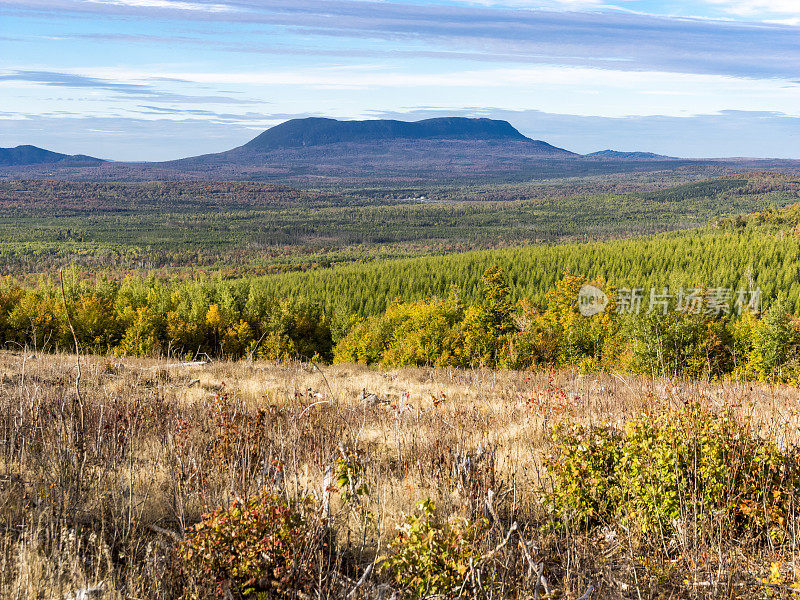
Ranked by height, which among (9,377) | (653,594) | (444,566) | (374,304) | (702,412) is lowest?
(374,304)

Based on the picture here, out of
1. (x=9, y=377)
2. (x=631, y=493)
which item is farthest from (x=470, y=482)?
(x=9, y=377)

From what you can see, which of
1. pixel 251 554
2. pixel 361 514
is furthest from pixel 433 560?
pixel 361 514

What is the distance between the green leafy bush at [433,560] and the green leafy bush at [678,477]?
1215 mm

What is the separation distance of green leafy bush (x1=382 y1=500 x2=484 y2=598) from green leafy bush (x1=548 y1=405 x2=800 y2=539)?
1.21m

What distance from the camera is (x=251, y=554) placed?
3.74m

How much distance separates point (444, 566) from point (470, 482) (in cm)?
141

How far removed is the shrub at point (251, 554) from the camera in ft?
12.2

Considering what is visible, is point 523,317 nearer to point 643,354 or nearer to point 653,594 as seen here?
point 643,354

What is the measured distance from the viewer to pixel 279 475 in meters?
4.98

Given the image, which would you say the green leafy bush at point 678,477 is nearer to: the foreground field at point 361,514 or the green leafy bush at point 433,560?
the foreground field at point 361,514

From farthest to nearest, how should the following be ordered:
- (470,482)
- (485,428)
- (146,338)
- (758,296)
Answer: (758,296), (146,338), (485,428), (470,482)

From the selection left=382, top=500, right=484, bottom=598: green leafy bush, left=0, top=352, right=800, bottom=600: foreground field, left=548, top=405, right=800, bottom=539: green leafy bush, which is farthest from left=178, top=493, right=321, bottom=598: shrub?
left=548, top=405, right=800, bottom=539: green leafy bush

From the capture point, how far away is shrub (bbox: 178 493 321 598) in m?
3.71

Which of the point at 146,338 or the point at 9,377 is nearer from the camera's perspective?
the point at 9,377
